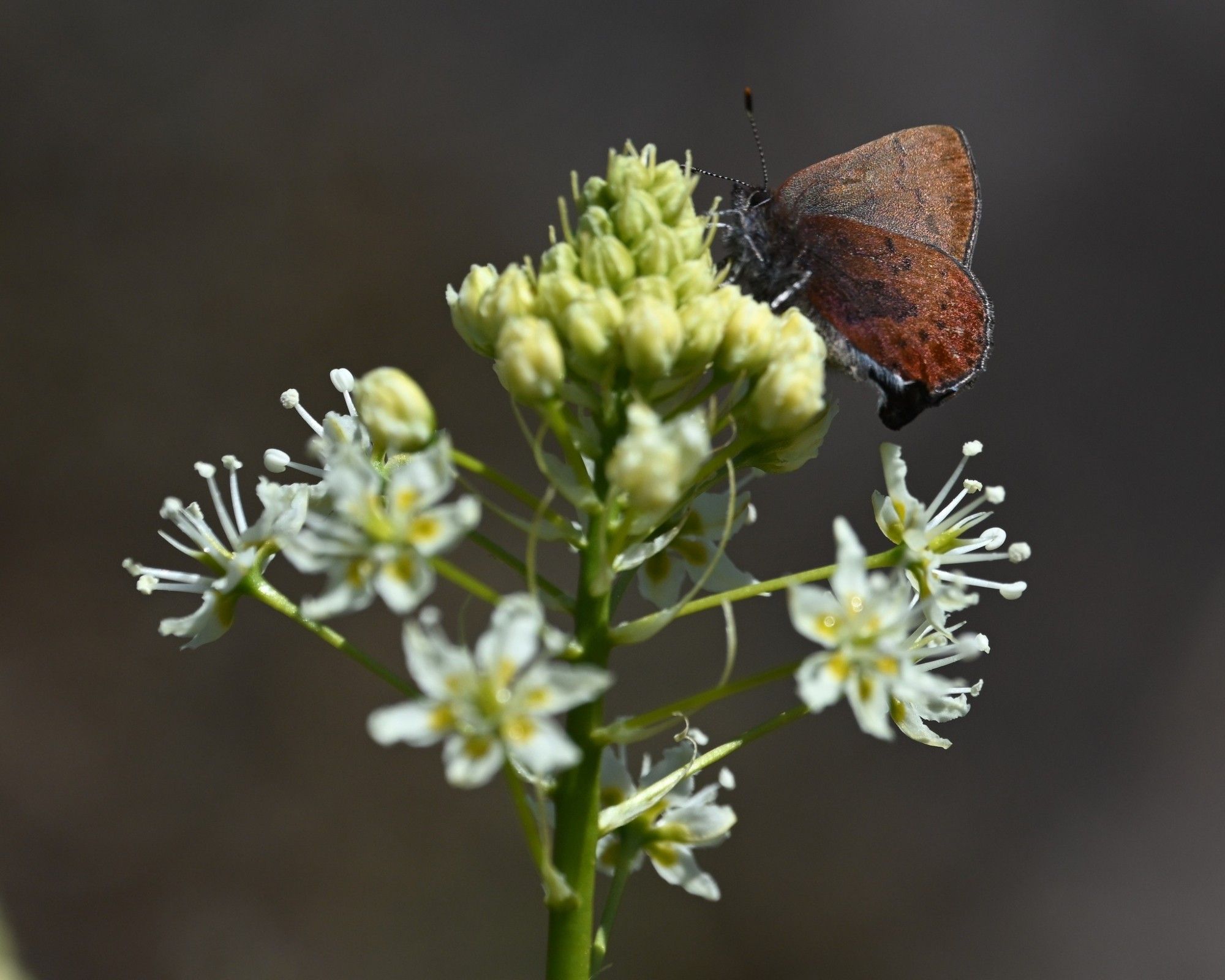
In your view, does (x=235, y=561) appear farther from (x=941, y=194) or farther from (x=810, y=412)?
(x=941, y=194)

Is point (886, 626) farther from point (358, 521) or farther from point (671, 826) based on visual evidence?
point (358, 521)

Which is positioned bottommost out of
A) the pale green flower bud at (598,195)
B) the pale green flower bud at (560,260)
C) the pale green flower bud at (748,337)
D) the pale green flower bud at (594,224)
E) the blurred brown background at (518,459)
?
the blurred brown background at (518,459)

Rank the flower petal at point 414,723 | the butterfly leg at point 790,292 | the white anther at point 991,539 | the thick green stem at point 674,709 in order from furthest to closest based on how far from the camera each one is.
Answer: the butterfly leg at point 790,292, the white anther at point 991,539, the thick green stem at point 674,709, the flower petal at point 414,723

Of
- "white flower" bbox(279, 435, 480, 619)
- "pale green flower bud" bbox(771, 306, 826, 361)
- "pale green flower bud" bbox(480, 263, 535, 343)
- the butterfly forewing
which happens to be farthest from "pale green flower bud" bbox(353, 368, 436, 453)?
the butterfly forewing

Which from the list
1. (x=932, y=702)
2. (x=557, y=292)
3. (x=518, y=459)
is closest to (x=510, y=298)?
(x=557, y=292)

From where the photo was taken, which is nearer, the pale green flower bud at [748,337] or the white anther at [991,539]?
the pale green flower bud at [748,337]

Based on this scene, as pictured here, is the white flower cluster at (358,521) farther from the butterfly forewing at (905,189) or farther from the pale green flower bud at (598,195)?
the butterfly forewing at (905,189)

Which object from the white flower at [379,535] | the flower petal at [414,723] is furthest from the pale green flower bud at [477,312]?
the flower petal at [414,723]
